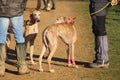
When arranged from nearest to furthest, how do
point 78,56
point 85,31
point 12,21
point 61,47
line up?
point 12,21, point 78,56, point 61,47, point 85,31

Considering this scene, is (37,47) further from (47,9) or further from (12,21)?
(47,9)

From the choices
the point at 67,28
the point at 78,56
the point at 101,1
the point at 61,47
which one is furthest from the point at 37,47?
the point at 101,1

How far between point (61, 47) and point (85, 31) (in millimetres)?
2423

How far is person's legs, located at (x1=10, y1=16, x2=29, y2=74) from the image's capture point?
28.2 feet

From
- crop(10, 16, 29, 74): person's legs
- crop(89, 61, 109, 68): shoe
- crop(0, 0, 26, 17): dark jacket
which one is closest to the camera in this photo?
crop(0, 0, 26, 17): dark jacket

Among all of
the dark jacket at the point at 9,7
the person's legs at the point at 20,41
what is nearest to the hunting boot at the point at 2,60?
the person's legs at the point at 20,41

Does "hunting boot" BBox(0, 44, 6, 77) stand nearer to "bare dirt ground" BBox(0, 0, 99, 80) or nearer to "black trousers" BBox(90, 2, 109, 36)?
"bare dirt ground" BBox(0, 0, 99, 80)

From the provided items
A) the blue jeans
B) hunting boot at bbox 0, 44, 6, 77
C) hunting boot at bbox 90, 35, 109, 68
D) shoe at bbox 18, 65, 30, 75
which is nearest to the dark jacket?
the blue jeans

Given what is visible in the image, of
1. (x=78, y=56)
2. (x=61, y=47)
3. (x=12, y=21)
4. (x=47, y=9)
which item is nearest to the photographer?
(x=12, y=21)

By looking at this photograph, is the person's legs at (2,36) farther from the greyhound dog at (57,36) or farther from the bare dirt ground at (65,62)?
the greyhound dog at (57,36)

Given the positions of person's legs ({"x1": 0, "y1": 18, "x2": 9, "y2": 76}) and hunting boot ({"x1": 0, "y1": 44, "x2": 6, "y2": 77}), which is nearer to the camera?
person's legs ({"x1": 0, "y1": 18, "x2": 9, "y2": 76})

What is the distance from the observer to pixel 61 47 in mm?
11438

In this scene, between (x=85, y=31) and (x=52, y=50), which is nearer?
(x=52, y=50)

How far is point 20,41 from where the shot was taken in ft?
28.7
